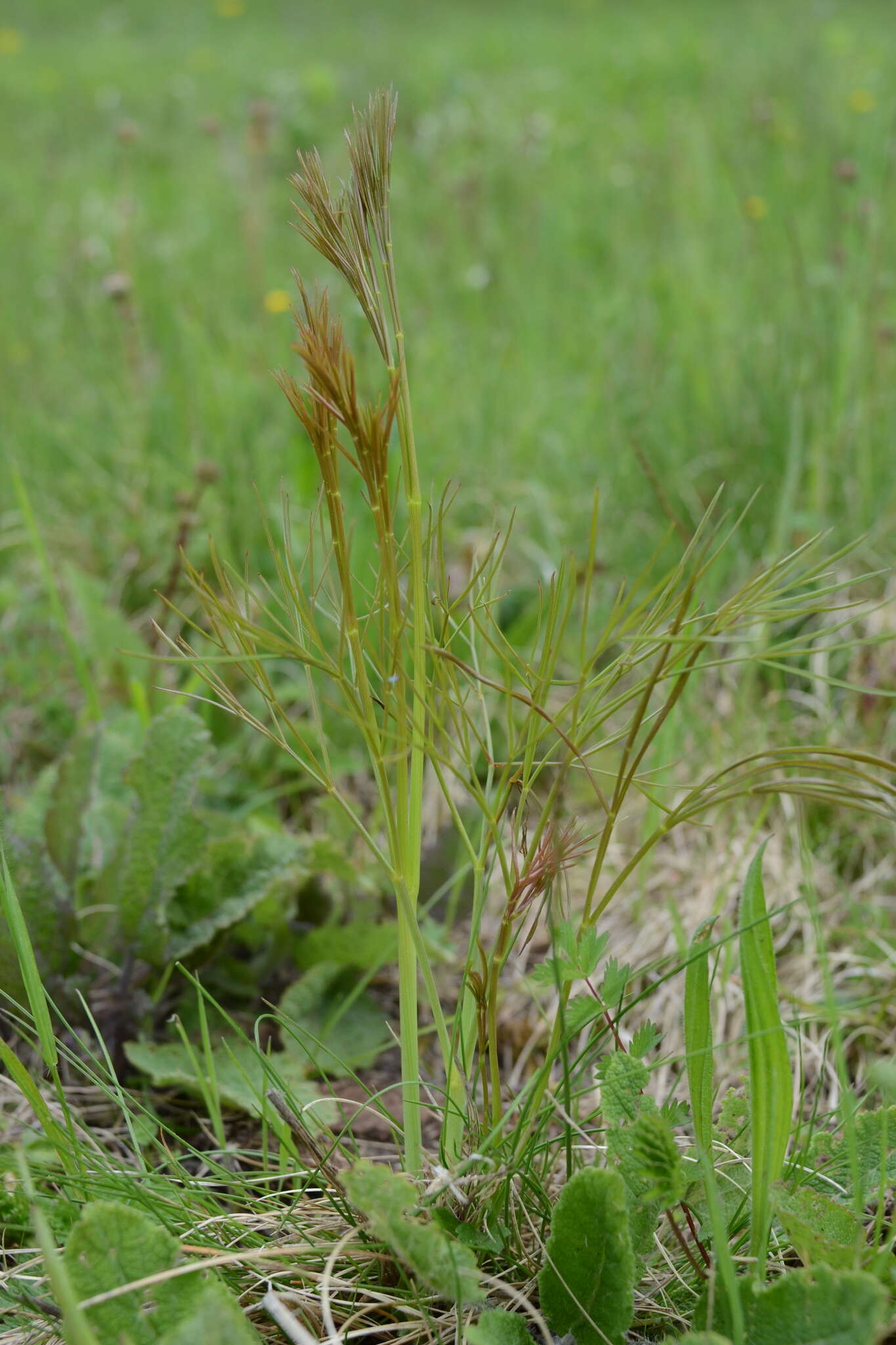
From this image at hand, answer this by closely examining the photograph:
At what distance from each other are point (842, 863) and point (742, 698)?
29cm

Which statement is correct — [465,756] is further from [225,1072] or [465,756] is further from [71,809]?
[71,809]

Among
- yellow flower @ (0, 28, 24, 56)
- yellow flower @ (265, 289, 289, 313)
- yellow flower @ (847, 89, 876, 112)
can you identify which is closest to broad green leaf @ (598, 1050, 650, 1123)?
yellow flower @ (265, 289, 289, 313)

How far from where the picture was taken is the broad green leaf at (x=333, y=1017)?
1.31 metres

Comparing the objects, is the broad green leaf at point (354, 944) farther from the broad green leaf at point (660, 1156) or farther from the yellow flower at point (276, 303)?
the yellow flower at point (276, 303)

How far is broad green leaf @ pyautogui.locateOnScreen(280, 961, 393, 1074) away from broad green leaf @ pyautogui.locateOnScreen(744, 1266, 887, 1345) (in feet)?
2.03

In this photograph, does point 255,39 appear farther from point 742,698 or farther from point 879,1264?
point 879,1264

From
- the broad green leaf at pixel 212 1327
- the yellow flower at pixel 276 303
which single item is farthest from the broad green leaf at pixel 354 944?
the yellow flower at pixel 276 303

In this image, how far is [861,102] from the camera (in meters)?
4.75

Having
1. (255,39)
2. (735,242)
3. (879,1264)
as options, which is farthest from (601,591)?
(255,39)

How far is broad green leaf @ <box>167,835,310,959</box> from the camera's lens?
4.36ft

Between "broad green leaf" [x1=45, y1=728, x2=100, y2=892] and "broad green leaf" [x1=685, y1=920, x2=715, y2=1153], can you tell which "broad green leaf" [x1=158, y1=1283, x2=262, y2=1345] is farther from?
"broad green leaf" [x1=45, y1=728, x2=100, y2=892]

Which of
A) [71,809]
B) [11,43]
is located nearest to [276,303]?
[71,809]

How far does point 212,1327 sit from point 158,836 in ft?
2.41

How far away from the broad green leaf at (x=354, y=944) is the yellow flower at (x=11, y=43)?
33.4 feet
